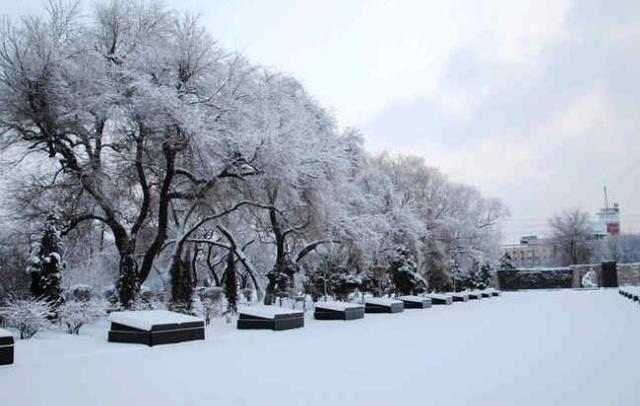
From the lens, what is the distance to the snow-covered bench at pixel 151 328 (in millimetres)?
12336

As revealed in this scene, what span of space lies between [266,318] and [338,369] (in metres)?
7.10

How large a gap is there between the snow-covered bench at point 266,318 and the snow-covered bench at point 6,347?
719cm

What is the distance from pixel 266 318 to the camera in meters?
15.9

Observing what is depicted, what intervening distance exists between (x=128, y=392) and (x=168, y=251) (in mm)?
23554

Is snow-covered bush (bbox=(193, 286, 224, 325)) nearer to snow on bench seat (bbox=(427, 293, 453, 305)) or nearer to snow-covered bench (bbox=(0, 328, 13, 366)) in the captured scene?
snow-covered bench (bbox=(0, 328, 13, 366))

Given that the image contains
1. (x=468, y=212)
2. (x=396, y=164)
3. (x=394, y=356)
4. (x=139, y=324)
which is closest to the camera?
(x=394, y=356)

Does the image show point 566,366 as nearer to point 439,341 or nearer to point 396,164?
point 439,341

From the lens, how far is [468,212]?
52.3 meters

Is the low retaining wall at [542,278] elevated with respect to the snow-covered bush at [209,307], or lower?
elevated

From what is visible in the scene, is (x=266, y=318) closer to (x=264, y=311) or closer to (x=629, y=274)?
(x=264, y=311)

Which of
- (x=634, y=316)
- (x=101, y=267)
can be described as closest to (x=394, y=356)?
(x=634, y=316)

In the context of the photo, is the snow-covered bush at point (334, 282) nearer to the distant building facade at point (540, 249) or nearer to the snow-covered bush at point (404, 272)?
the snow-covered bush at point (404, 272)

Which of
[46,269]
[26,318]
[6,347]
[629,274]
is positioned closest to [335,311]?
[46,269]

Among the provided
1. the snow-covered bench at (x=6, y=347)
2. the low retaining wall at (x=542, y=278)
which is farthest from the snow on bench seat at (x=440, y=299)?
the low retaining wall at (x=542, y=278)
